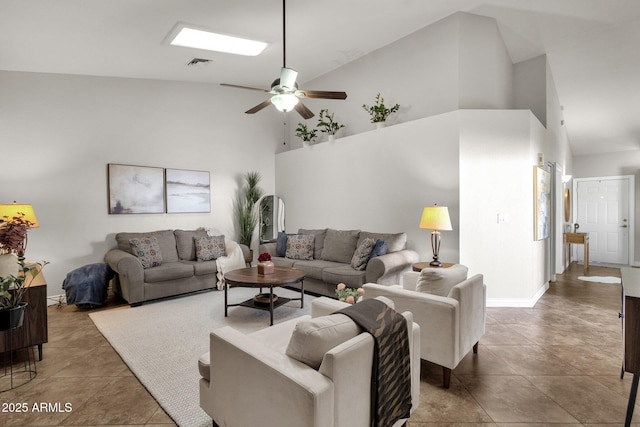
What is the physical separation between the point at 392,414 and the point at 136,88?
5.78 m

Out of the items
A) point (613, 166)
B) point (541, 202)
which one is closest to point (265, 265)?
point (541, 202)

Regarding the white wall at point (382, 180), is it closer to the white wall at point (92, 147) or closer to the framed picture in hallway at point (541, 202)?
the framed picture in hallway at point (541, 202)

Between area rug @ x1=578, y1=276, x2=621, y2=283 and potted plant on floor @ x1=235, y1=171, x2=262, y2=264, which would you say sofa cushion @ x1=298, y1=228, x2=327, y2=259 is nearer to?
potted plant on floor @ x1=235, y1=171, x2=262, y2=264

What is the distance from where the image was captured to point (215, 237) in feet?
18.5

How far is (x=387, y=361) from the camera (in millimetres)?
1650

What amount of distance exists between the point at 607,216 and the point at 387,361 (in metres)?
8.79

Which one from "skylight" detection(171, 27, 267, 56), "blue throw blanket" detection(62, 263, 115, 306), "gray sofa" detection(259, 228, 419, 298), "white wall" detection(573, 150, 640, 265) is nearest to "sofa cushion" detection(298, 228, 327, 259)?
"gray sofa" detection(259, 228, 419, 298)

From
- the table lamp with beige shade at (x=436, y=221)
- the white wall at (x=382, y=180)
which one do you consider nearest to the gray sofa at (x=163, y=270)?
the white wall at (x=382, y=180)

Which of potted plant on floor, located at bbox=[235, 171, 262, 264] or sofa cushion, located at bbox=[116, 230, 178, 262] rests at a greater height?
potted plant on floor, located at bbox=[235, 171, 262, 264]

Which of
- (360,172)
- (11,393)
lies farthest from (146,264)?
(360,172)

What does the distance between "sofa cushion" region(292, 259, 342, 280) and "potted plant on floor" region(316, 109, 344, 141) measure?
2243mm

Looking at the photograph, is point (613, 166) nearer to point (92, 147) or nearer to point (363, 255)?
point (363, 255)

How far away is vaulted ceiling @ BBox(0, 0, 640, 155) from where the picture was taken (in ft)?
11.6

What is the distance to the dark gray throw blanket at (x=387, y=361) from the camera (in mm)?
1597
